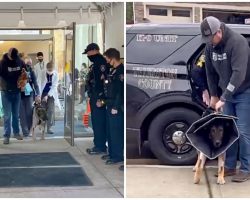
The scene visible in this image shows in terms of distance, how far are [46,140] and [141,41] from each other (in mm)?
4244

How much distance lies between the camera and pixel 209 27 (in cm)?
556

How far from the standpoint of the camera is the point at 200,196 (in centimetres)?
567

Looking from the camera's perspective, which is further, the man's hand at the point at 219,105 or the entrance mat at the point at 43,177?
the entrance mat at the point at 43,177

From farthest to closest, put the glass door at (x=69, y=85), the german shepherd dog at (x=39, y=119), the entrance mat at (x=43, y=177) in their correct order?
1. the german shepherd dog at (x=39, y=119)
2. the glass door at (x=69, y=85)
3. the entrance mat at (x=43, y=177)

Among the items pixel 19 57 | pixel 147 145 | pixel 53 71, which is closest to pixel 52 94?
pixel 53 71

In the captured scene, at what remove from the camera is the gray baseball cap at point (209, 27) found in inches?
219

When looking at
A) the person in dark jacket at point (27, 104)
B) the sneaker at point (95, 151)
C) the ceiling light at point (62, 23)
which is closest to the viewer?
the sneaker at point (95, 151)

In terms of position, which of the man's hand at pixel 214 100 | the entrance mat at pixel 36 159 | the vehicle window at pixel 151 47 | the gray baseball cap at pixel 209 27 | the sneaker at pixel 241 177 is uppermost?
the gray baseball cap at pixel 209 27

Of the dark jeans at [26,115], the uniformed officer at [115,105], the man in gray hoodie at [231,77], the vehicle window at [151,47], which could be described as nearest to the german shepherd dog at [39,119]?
the dark jeans at [26,115]

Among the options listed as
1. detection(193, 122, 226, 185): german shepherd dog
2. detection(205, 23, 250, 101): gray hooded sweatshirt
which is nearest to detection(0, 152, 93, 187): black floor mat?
detection(193, 122, 226, 185): german shepherd dog

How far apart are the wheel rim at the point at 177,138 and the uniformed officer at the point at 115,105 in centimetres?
107

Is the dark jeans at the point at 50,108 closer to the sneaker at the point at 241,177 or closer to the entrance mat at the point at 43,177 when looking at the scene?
the entrance mat at the point at 43,177

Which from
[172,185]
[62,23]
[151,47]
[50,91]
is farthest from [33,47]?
[172,185]

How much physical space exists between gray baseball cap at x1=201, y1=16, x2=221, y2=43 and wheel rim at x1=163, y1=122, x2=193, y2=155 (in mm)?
1024
